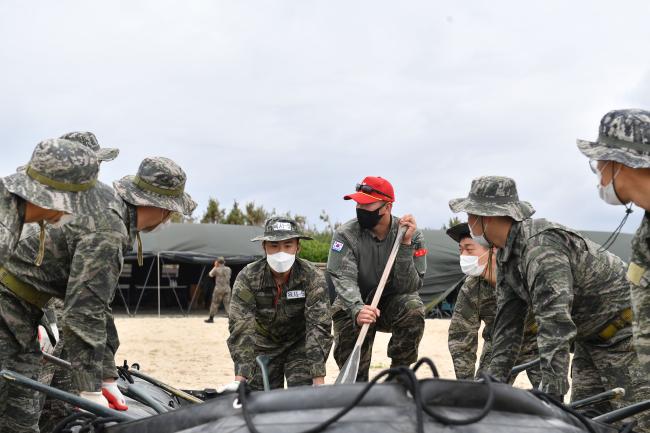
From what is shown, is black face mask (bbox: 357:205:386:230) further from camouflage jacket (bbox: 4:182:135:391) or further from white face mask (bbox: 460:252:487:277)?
camouflage jacket (bbox: 4:182:135:391)

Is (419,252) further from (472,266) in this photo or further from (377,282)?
(472,266)

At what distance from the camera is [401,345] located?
6.12 metres

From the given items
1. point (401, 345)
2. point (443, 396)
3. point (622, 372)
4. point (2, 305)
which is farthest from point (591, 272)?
point (2, 305)

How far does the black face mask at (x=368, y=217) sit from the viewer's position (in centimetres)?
593

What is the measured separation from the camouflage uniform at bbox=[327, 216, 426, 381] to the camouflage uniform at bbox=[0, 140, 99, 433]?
96.3 inches

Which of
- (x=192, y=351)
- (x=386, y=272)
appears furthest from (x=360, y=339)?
(x=192, y=351)

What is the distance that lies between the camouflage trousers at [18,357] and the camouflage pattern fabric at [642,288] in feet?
9.28

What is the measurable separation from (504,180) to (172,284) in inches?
893

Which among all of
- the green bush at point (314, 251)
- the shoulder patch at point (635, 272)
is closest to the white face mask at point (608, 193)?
the shoulder patch at point (635, 272)

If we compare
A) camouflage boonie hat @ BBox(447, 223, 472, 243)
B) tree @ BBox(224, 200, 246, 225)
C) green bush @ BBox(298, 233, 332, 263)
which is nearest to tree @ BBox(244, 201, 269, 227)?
tree @ BBox(224, 200, 246, 225)

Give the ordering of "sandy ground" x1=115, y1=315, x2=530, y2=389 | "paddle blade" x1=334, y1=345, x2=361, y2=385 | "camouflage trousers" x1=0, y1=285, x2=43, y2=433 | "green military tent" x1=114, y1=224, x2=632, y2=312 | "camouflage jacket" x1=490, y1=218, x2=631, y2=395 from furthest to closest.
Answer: "green military tent" x1=114, y1=224, x2=632, y2=312, "sandy ground" x1=115, y1=315, x2=530, y2=389, "paddle blade" x1=334, y1=345, x2=361, y2=385, "camouflage trousers" x1=0, y1=285, x2=43, y2=433, "camouflage jacket" x1=490, y1=218, x2=631, y2=395

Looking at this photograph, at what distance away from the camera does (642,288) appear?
3.30 metres

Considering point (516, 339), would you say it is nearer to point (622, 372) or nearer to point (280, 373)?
point (622, 372)

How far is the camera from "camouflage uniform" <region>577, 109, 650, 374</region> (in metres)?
3.07
